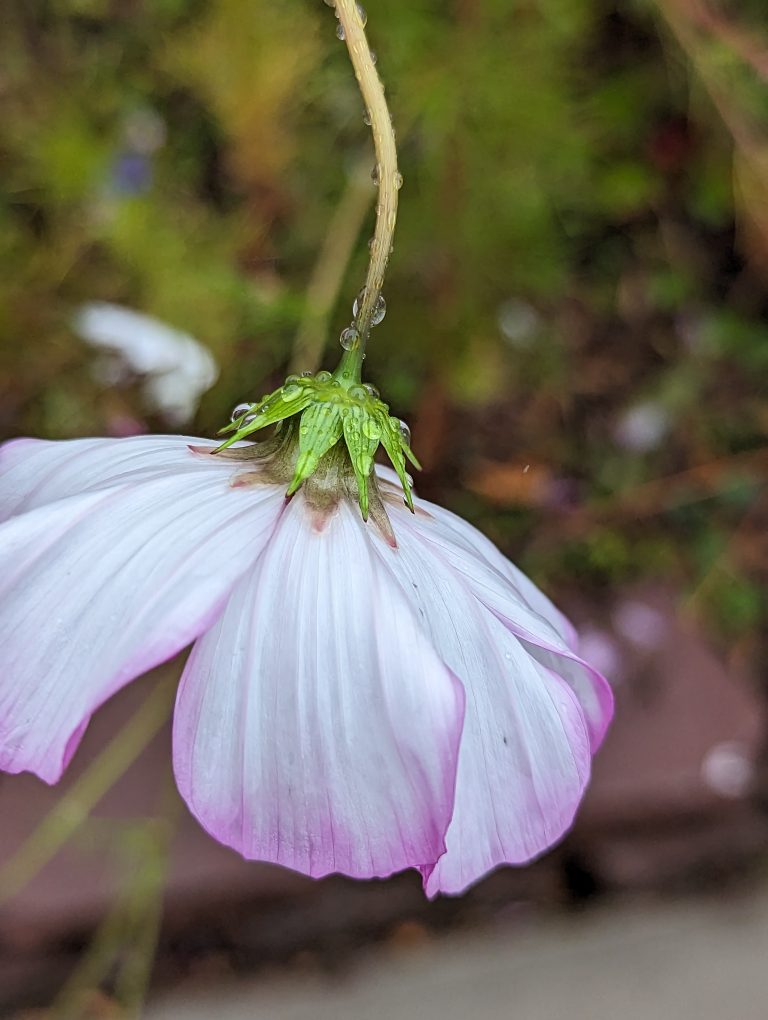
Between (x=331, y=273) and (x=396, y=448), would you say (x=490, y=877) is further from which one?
(x=396, y=448)

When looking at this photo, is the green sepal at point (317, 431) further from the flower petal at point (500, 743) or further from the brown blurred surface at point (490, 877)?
the brown blurred surface at point (490, 877)

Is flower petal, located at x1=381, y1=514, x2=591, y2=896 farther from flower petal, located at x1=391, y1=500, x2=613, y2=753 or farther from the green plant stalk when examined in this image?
the green plant stalk

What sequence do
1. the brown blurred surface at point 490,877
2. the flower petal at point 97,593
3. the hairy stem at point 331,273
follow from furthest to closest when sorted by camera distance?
the brown blurred surface at point 490,877
the hairy stem at point 331,273
the flower petal at point 97,593

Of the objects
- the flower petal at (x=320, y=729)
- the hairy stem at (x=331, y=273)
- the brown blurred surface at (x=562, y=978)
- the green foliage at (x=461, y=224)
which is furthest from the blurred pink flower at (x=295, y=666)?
the brown blurred surface at (x=562, y=978)

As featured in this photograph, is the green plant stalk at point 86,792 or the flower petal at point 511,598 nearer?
the flower petal at point 511,598

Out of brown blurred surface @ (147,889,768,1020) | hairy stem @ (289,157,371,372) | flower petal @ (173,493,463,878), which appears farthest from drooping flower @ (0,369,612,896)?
brown blurred surface @ (147,889,768,1020)
